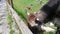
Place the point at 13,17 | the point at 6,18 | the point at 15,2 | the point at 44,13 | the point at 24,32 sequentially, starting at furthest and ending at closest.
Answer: the point at 15,2
the point at 6,18
the point at 13,17
the point at 24,32
the point at 44,13

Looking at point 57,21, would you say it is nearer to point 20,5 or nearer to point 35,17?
point 35,17

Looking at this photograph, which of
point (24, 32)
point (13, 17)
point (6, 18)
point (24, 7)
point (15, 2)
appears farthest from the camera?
point (15, 2)

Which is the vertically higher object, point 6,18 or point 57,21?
point 57,21

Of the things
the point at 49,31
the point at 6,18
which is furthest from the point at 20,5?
the point at 49,31

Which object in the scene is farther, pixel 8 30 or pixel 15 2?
pixel 15 2

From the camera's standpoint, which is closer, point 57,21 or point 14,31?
point 57,21

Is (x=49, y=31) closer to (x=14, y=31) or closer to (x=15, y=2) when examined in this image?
(x=14, y=31)

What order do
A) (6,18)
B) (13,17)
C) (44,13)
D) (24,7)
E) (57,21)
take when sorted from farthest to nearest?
(24,7), (6,18), (13,17), (57,21), (44,13)

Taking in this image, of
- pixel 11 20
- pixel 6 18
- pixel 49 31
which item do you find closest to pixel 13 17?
pixel 11 20

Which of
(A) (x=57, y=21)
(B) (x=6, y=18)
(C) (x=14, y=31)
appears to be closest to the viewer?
(A) (x=57, y=21)
